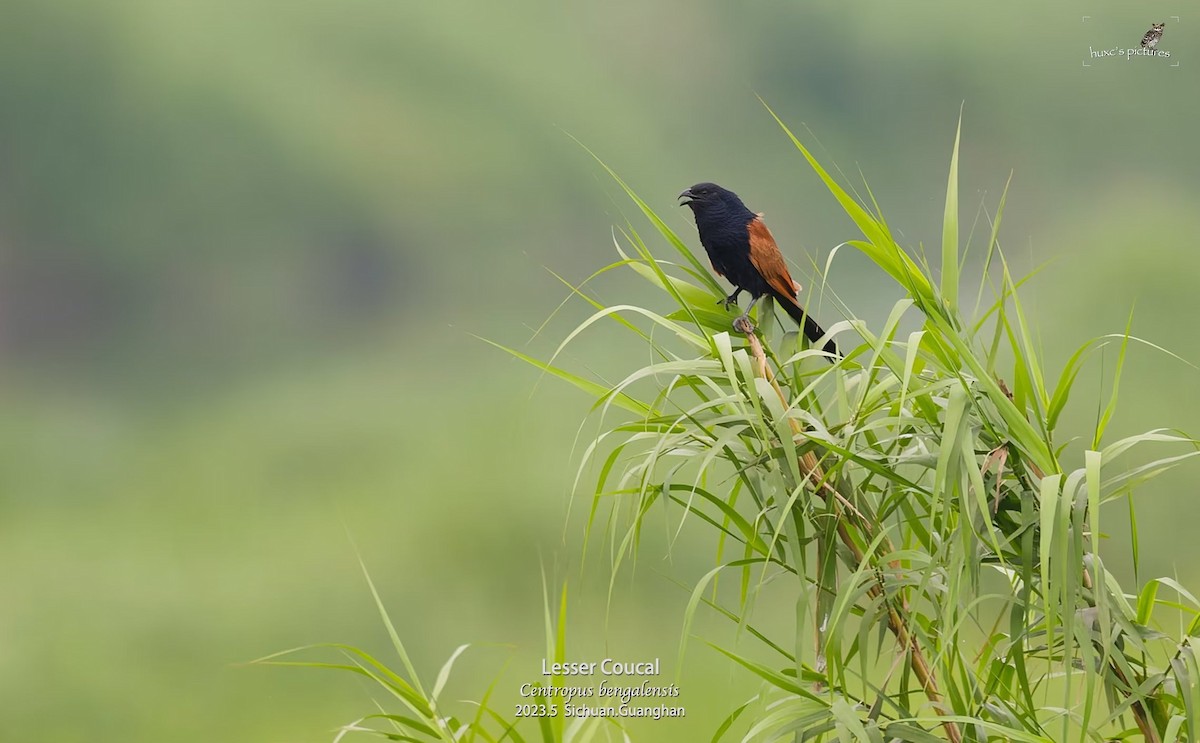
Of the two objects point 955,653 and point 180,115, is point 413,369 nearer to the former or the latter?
point 180,115

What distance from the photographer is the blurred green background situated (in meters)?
2.44

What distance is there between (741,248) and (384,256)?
1.41m

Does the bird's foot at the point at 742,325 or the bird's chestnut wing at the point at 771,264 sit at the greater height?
the bird's chestnut wing at the point at 771,264

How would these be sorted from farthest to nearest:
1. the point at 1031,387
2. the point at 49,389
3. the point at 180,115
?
the point at 180,115, the point at 49,389, the point at 1031,387

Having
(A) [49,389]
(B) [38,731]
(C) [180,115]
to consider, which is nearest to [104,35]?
(C) [180,115]

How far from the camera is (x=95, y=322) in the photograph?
2.55 meters

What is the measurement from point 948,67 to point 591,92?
923 mm

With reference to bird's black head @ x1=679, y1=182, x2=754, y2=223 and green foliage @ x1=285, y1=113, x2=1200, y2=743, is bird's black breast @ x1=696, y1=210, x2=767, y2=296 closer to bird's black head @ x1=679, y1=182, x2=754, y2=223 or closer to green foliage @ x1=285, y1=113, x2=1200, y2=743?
bird's black head @ x1=679, y1=182, x2=754, y2=223

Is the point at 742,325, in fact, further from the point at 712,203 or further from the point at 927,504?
the point at 712,203

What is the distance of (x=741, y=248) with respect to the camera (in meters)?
1.44

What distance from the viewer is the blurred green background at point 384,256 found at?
2.44 metres

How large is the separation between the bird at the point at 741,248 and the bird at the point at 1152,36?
1.72 meters

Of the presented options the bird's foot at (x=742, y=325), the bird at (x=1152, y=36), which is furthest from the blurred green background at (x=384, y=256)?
the bird's foot at (x=742, y=325)

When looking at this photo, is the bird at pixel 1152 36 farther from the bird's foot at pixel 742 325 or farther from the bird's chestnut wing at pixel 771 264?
the bird's foot at pixel 742 325
